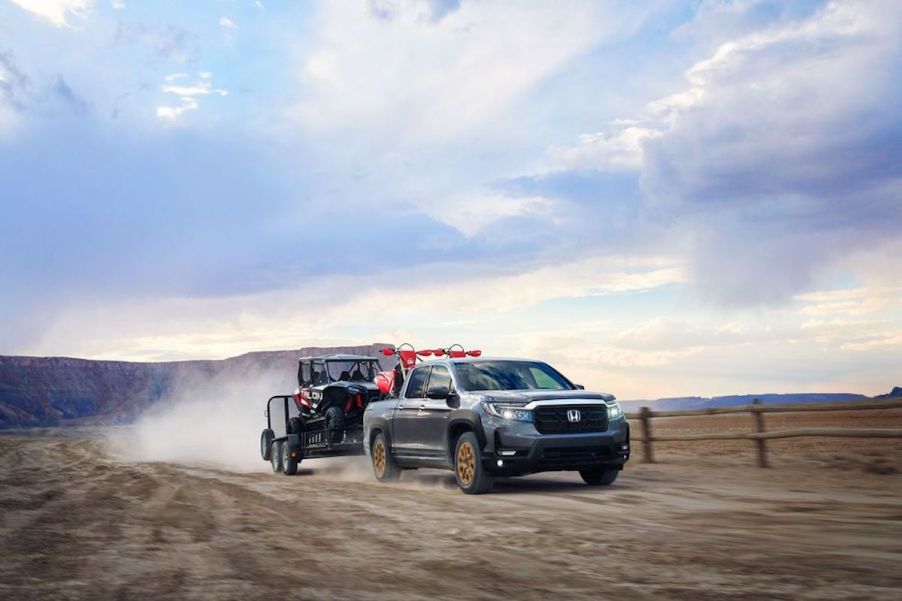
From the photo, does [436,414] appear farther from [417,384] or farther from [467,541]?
[467,541]

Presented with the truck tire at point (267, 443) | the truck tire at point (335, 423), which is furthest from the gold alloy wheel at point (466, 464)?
the truck tire at point (267, 443)

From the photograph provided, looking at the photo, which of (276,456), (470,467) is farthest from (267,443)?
(470,467)

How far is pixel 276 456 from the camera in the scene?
22.0 meters

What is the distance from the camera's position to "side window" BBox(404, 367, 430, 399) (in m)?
15.3

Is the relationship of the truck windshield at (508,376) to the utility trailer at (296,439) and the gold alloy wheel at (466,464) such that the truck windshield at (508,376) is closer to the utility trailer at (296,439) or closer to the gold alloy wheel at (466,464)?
the gold alloy wheel at (466,464)

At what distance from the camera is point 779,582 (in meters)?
6.15

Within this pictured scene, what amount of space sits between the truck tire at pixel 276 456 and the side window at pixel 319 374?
1674mm

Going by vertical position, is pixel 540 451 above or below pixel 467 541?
above

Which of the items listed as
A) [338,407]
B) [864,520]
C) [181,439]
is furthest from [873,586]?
[181,439]

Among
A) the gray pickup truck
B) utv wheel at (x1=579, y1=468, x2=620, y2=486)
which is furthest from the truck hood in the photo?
utv wheel at (x1=579, y1=468, x2=620, y2=486)

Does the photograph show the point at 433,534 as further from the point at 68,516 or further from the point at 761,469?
the point at 761,469

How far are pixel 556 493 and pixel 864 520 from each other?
15.3ft

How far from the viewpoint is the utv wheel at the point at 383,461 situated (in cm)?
1607

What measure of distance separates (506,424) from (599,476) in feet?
6.45
